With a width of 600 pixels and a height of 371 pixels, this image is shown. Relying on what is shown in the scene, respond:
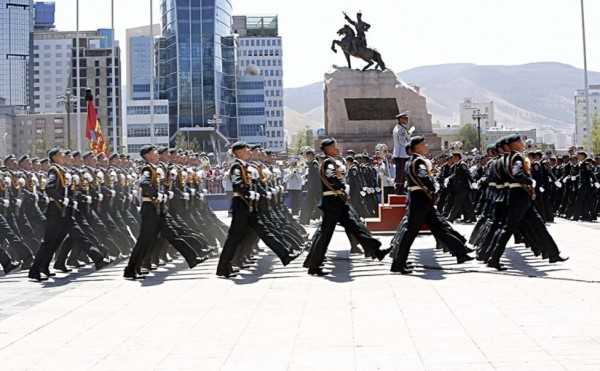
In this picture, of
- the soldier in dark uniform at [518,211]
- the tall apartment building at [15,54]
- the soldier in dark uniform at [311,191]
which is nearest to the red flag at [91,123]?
the soldier in dark uniform at [311,191]

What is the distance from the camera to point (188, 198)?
14047 millimetres

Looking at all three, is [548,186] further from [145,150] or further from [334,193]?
[145,150]

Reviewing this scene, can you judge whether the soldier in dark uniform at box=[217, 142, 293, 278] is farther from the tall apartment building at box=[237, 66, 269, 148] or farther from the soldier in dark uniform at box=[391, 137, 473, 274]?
the tall apartment building at box=[237, 66, 269, 148]

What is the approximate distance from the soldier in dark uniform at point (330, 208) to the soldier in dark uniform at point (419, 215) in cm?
62

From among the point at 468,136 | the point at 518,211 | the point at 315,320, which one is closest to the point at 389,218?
the point at 518,211

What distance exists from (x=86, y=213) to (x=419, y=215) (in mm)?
5221

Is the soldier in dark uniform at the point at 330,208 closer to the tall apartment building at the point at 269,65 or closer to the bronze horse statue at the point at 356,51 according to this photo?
the bronze horse statue at the point at 356,51

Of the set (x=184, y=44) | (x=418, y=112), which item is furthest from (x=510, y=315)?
(x=184, y=44)

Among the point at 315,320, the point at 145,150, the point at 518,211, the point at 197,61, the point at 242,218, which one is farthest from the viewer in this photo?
the point at 197,61

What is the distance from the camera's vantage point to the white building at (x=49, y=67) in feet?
621

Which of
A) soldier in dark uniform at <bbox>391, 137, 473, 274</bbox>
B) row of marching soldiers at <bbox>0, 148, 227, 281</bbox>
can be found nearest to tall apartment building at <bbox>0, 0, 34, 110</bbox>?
row of marching soldiers at <bbox>0, 148, 227, 281</bbox>

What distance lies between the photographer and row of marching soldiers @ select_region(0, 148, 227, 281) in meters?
12.4

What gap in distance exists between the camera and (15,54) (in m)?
190

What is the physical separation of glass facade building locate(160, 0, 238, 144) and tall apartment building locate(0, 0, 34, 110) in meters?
62.7
